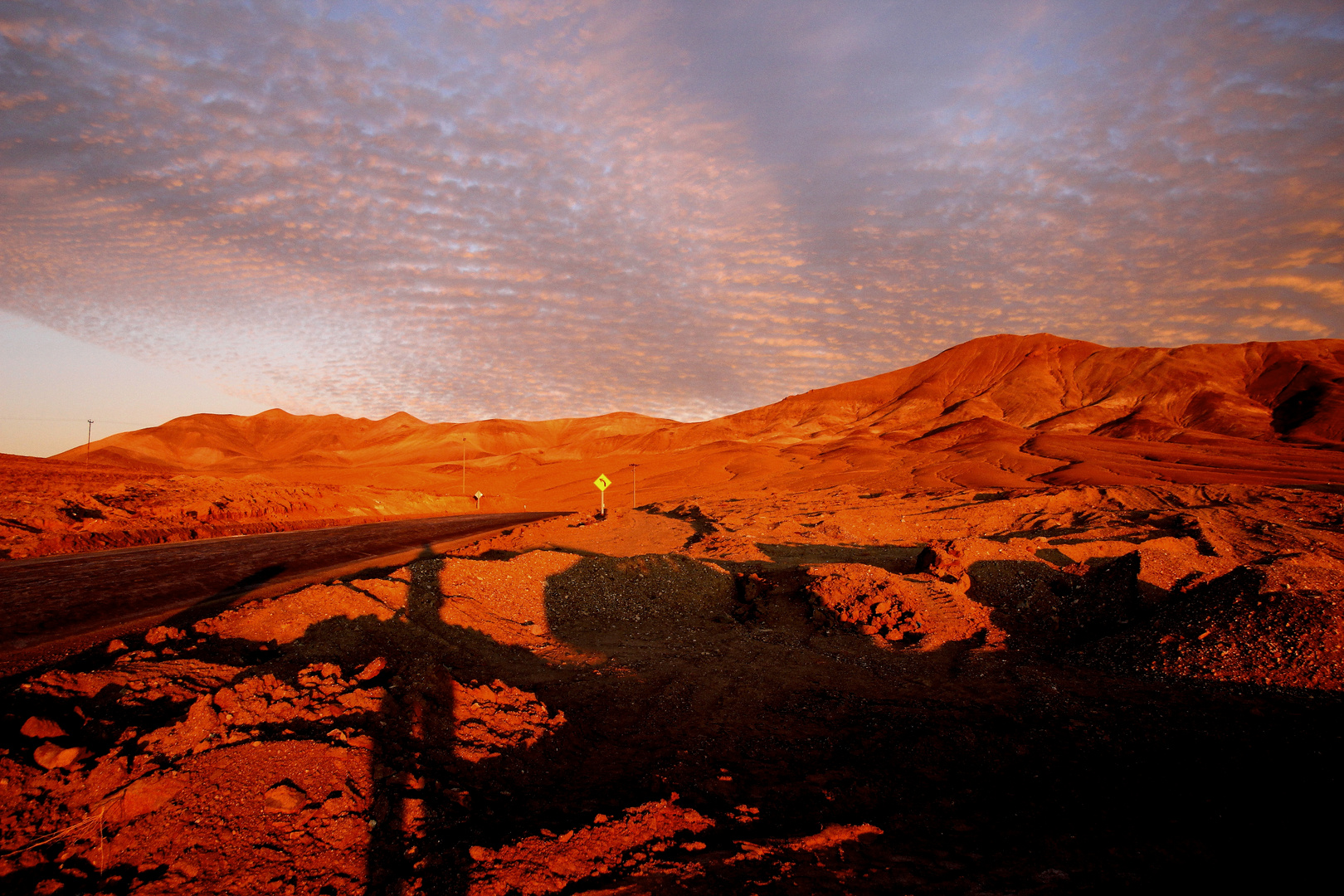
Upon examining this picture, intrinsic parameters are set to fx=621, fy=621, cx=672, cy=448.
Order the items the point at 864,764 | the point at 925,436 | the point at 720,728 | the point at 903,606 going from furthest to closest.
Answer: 1. the point at 925,436
2. the point at 903,606
3. the point at 720,728
4. the point at 864,764

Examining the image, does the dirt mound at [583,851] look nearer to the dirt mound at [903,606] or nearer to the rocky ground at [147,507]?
the dirt mound at [903,606]

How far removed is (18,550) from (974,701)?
86.5 feet

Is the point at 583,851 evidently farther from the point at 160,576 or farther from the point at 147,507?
the point at 147,507

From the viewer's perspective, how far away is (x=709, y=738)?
6.75m

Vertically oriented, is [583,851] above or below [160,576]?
below

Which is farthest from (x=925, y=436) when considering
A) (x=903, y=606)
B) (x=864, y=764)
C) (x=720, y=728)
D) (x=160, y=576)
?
(x=864, y=764)

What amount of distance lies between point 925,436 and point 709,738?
239 ft

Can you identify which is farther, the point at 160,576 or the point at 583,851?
the point at 160,576

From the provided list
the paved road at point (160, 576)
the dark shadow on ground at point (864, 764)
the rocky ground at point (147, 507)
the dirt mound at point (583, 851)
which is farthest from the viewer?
the rocky ground at point (147, 507)

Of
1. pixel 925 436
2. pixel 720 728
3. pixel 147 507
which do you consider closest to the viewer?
pixel 720 728

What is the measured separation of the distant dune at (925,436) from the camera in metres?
49.6

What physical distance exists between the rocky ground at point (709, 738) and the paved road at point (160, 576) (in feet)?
12.3

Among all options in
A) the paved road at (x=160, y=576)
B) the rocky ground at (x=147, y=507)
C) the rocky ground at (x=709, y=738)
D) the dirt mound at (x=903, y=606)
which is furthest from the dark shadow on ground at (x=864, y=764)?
the rocky ground at (x=147, y=507)

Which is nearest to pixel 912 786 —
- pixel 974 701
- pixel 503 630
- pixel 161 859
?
pixel 974 701
